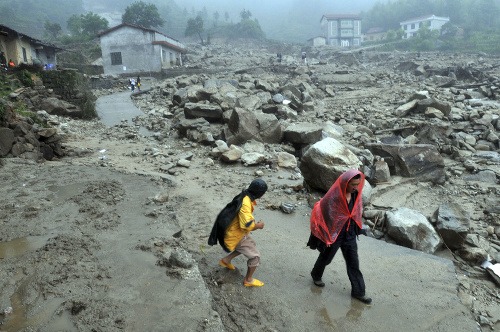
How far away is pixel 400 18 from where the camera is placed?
6181cm

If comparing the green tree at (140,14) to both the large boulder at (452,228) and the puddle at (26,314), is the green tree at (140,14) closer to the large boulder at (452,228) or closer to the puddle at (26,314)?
the large boulder at (452,228)

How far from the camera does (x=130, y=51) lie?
30.2 metres

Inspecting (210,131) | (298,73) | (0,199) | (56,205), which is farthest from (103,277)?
(298,73)

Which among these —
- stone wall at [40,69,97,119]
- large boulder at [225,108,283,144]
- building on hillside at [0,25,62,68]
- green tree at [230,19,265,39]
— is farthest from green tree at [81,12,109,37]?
large boulder at [225,108,283,144]

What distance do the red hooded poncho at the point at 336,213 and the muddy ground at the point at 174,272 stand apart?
719 millimetres

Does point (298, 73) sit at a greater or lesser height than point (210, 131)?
greater

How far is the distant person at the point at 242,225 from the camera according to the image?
3369 millimetres

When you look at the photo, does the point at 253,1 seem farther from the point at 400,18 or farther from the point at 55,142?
the point at 55,142

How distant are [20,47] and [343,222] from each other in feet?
80.2

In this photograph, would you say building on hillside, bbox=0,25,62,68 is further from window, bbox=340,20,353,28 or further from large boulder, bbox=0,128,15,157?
window, bbox=340,20,353,28

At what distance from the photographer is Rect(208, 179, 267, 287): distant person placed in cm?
337

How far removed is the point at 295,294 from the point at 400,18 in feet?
227

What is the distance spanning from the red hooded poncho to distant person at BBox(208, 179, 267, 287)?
2.00 feet

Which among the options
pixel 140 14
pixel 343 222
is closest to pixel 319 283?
pixel 343 222
